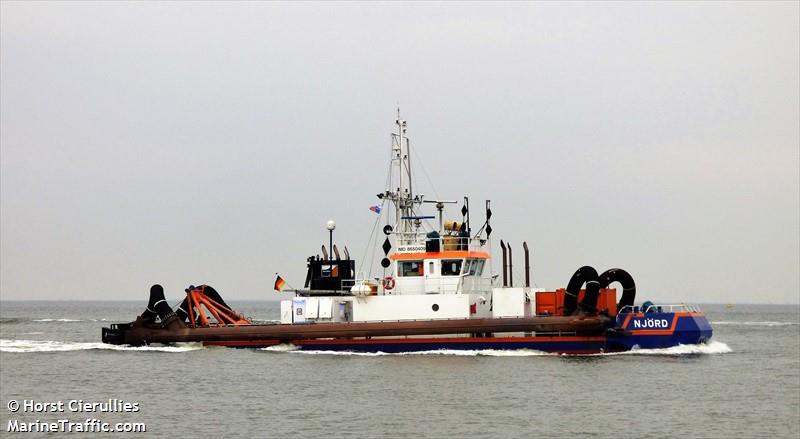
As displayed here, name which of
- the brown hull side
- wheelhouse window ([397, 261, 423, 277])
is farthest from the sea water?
wheelhouse window ([397, 261, 423, 277])

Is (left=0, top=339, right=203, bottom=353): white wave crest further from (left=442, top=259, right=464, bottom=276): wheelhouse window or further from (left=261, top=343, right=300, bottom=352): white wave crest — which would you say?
(left=442, top=259, right=464, bottom=276): wheelhouse window

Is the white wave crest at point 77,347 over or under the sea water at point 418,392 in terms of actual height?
over

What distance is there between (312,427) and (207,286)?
17372 mm

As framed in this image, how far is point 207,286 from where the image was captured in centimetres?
3916

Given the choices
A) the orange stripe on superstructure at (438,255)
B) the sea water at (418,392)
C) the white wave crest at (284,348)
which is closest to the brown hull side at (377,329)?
the white wave crest at (284,348)

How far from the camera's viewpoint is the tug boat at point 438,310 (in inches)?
1341

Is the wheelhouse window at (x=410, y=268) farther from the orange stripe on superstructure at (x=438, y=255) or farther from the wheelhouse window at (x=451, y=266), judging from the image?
the wheelhouse window at (x=451, y=266)

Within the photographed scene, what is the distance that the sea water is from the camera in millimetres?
23125

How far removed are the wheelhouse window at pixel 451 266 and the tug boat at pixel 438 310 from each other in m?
0.04

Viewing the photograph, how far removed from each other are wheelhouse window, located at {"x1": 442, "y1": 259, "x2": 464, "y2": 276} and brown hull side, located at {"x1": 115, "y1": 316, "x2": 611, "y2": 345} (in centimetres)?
217

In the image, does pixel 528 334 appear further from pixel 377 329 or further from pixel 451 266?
pixel 377 329

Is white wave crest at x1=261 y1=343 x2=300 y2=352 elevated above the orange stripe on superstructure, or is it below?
below

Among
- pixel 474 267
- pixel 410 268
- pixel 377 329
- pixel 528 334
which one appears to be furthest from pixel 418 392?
pixel 474 267

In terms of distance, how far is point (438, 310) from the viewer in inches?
1369
